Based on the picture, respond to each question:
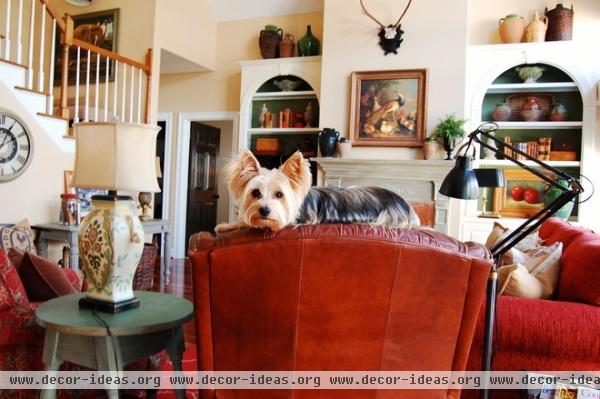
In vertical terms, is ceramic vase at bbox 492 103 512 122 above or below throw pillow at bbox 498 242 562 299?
above

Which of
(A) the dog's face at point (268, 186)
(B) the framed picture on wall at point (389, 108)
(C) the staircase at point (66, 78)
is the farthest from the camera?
(B) the framed picture on wall at point (389, 108)

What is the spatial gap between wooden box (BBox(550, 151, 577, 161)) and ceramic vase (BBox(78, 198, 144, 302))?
468cm

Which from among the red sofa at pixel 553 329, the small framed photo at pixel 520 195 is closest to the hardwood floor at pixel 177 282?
the red sofa at pixel 553 329

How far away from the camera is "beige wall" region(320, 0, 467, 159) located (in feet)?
14.8

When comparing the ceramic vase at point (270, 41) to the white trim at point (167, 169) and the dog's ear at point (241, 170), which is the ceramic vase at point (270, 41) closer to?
the white trim at point (167, 169)

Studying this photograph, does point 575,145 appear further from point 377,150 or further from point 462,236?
point 377,150

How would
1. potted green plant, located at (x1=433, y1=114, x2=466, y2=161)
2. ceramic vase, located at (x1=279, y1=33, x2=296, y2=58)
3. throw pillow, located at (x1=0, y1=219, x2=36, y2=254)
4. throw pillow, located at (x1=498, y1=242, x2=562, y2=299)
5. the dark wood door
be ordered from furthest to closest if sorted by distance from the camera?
the dark wood door, ceramic vase, located at (x1=279, y1=33, x2=296, y2=58), potted green plant, located at (x1=433, y1=114, x2=466, y2=161), throw pillow, located at (x1=0, y1=219, x2=36, y2=254), throw pillow, located at (x1=498, y1=242, x2=562, y2=299)

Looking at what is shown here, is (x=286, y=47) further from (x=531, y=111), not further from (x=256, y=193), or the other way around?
(x=256, y=193)

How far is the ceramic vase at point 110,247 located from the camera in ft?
5.02

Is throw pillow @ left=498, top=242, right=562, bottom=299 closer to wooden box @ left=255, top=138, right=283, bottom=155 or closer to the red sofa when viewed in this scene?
the red sofa

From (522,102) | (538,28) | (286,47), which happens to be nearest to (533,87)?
(522,102)

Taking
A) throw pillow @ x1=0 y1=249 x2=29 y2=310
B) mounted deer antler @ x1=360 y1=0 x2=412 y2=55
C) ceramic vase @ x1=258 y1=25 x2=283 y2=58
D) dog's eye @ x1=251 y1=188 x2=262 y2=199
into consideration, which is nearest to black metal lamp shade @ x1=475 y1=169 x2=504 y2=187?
dog's eye @ x1=251 y1=188 x2=262 y2=199

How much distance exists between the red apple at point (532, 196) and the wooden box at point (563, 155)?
0.44m

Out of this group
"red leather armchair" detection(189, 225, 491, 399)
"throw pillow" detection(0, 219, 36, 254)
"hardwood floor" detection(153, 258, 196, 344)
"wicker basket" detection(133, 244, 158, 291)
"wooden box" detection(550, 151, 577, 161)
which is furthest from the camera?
"wooden box" detection(550, 151, 577, 161)
